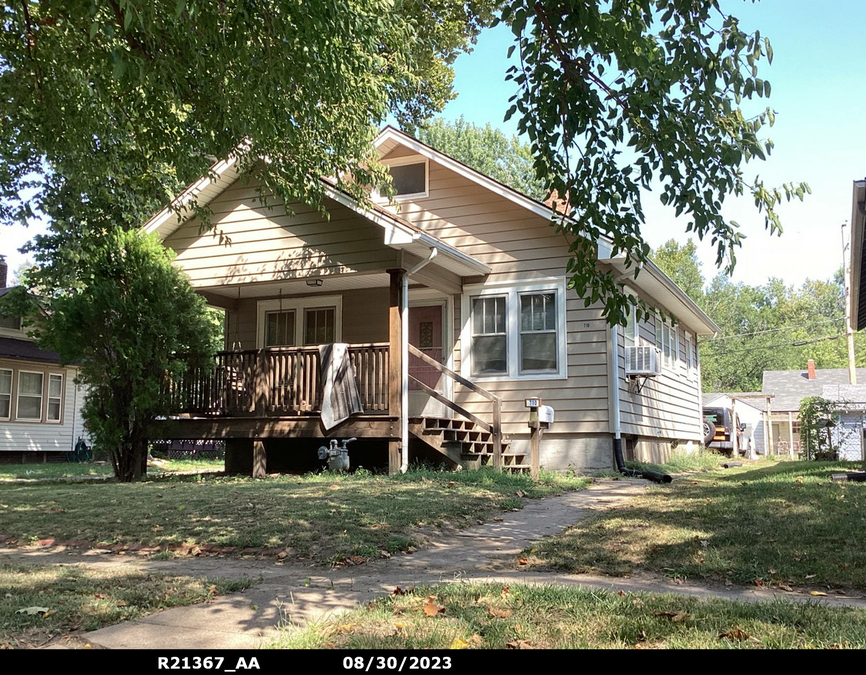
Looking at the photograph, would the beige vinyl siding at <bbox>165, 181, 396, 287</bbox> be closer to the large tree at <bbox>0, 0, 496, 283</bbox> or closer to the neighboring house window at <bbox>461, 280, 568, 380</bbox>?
the large tree at <bbox>0, 0, 496, 283</bbox>

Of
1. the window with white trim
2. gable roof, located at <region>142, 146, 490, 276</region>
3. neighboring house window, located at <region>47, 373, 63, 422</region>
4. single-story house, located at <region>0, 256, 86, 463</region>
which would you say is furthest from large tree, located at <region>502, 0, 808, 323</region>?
neighboring house window, located at <region>47, 373, 63, 422</region>

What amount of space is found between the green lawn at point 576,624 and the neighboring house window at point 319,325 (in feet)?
40.6

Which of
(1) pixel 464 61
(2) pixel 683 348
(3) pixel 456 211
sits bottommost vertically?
(2) pixel 683 348

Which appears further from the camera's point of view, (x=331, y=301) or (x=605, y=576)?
(x=331, y=301)

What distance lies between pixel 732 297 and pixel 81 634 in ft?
264

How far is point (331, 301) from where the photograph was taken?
16.5 metres

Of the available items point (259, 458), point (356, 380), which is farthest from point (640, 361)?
point (259, 458)

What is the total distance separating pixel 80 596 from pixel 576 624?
9.22 feet

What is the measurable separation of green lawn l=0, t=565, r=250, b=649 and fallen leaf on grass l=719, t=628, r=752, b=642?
2.81 m

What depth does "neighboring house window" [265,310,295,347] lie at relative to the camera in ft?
55.3

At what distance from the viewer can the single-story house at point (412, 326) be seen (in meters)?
13.2

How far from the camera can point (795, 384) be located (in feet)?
136

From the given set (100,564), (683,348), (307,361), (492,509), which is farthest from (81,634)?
(683,348)
